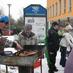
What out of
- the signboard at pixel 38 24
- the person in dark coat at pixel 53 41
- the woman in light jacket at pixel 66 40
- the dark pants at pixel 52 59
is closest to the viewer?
the person in dark coat at pixel 53 41

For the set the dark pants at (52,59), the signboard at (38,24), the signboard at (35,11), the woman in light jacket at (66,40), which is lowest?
the dark pants at (52,59)

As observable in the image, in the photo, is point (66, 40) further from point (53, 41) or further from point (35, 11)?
point (35, 11)

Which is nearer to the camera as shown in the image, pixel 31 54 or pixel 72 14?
pixel 31 54

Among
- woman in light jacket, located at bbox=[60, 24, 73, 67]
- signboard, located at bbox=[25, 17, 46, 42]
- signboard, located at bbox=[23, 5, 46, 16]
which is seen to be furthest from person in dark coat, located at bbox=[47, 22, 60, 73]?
signboard, located at bbox=[23, 5, 46, 16]

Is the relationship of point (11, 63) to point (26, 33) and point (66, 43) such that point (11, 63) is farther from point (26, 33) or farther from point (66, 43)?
point (66, 43)

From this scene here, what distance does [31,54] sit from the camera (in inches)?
254

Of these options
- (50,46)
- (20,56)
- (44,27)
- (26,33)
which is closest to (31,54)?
(20,56)

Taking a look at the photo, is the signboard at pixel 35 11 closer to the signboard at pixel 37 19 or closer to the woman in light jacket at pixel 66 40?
the signboard at pixel 37 19

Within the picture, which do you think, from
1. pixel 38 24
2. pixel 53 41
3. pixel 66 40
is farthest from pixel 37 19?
pixel 53 41

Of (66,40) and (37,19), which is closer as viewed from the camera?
(66,40)

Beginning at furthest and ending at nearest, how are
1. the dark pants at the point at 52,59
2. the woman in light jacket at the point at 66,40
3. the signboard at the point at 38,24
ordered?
the signboard at the point at 38,24 < the woman in light jacket at the point at 66,40 < the dark pants at the point at 52,59

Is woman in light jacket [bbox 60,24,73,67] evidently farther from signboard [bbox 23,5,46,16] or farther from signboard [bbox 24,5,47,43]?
signboard [bbox 23,5,46,16]

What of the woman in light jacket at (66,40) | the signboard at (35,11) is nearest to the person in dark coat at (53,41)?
the woman in light jacket at (66,40)

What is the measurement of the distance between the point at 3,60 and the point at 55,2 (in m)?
48.2
